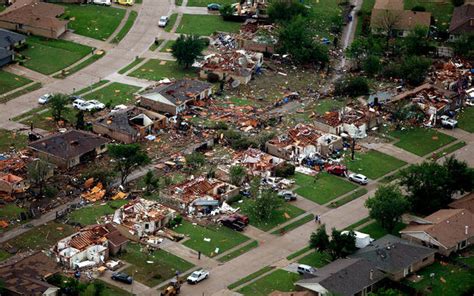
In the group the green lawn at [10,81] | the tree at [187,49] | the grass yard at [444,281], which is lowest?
the green lawn at [10,81]

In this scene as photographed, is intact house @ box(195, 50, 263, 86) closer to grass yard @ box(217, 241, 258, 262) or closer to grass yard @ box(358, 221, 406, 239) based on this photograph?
grass yard @ box(358, 221, 406, 239)

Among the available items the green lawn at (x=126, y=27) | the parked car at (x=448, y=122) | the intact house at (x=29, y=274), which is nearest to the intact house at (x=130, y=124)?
the green lawn at (x=126, y=27)

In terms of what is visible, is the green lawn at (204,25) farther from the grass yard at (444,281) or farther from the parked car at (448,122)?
the grass yard at (444,281)

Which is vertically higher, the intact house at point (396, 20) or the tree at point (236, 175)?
the intact house at point (396, 20)

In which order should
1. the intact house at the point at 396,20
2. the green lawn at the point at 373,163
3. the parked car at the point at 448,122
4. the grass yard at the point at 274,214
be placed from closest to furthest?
the grass yard at the point at 274,214 → the green lawn at the point at 373,163 → the parked car at the point at 448,122 → the intact house at the point at 396,20

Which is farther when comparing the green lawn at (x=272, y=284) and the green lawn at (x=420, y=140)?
the green lawn at (x=420, y=140)

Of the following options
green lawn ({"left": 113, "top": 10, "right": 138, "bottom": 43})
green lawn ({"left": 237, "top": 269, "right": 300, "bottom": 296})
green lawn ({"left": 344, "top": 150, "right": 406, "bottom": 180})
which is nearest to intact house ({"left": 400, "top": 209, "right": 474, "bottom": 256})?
green lawn ({"left": 344, "top": 150, "right": 406, "bottom": 180})

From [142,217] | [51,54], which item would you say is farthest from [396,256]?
[51,54]
